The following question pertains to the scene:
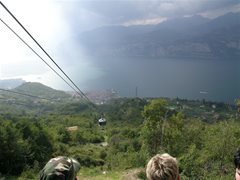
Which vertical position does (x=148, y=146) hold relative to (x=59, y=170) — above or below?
below

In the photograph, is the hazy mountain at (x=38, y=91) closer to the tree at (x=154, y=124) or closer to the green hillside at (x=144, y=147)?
the green hillside at (x=144, y=147)

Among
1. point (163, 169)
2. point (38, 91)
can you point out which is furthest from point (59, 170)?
point (38, 91)

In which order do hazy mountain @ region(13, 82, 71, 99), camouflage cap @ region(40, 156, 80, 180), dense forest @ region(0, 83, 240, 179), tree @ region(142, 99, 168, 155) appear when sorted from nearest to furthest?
camouflage cap @ region(40, 156, 80, 180)
dense forest @ region(0, 83, 240, 179)
tree @ region(142, 99, 168, 155)
hazy mountain @ region(13, 82, 71, 99)

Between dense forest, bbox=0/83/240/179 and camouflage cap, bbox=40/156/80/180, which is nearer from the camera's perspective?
camouflage cap, bbox=40/156/80/180

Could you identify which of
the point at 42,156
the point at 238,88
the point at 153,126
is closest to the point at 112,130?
the point at 153,126

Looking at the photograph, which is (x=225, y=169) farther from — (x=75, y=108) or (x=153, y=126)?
(x=75, y=108)

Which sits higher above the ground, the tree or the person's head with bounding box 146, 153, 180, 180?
the person's head with bounding box 146, 153, 180, 180

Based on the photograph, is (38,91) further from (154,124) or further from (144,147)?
(154,124)

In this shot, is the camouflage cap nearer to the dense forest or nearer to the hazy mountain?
the dense forest

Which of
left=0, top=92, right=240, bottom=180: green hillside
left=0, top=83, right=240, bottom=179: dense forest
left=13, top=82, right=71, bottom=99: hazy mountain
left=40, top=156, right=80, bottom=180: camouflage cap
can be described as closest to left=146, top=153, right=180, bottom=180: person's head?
left=40, top=156, right=80, bottom=180: camouflage cap
